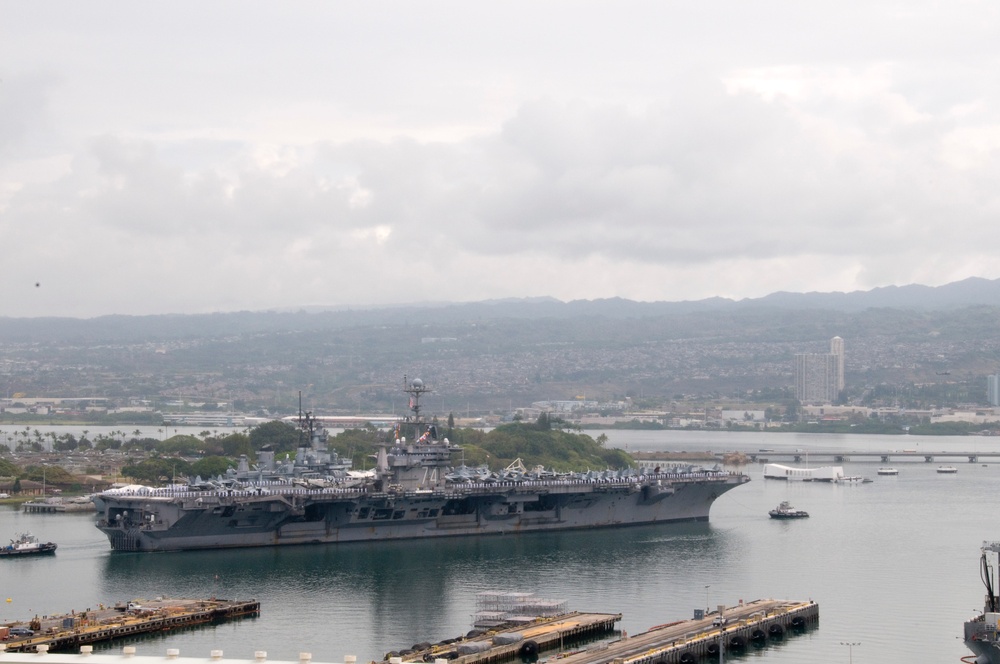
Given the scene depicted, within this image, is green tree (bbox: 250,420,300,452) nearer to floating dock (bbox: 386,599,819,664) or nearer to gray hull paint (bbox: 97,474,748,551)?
gray hull paint (bbox: 97,474,748,551)

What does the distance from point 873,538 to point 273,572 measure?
80.0 feet

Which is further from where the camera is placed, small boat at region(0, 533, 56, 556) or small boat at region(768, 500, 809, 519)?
small boat at region(768, 500, 809, 519)

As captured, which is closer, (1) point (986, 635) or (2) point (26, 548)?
(1) point (986, 635)

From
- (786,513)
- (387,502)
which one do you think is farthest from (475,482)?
(786,513)

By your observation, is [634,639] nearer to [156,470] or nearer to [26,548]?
[26,548]

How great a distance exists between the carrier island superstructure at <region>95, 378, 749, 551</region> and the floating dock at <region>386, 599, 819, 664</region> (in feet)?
55.3

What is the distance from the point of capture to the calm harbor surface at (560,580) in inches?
1444

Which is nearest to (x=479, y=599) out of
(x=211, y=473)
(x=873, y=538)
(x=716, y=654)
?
(x=716, y=654)

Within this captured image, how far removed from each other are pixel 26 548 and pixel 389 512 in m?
12.8

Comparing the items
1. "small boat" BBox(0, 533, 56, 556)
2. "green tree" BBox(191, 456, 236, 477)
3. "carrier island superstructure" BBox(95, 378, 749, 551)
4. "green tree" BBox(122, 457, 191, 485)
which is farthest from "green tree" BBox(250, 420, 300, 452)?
"small boat" BBox(0, 533, 56, 556)

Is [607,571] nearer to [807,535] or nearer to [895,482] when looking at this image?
[807,535]

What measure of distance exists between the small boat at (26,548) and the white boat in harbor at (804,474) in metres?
59.9

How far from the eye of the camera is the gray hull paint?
5072 centimetres

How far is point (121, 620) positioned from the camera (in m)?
36.8
